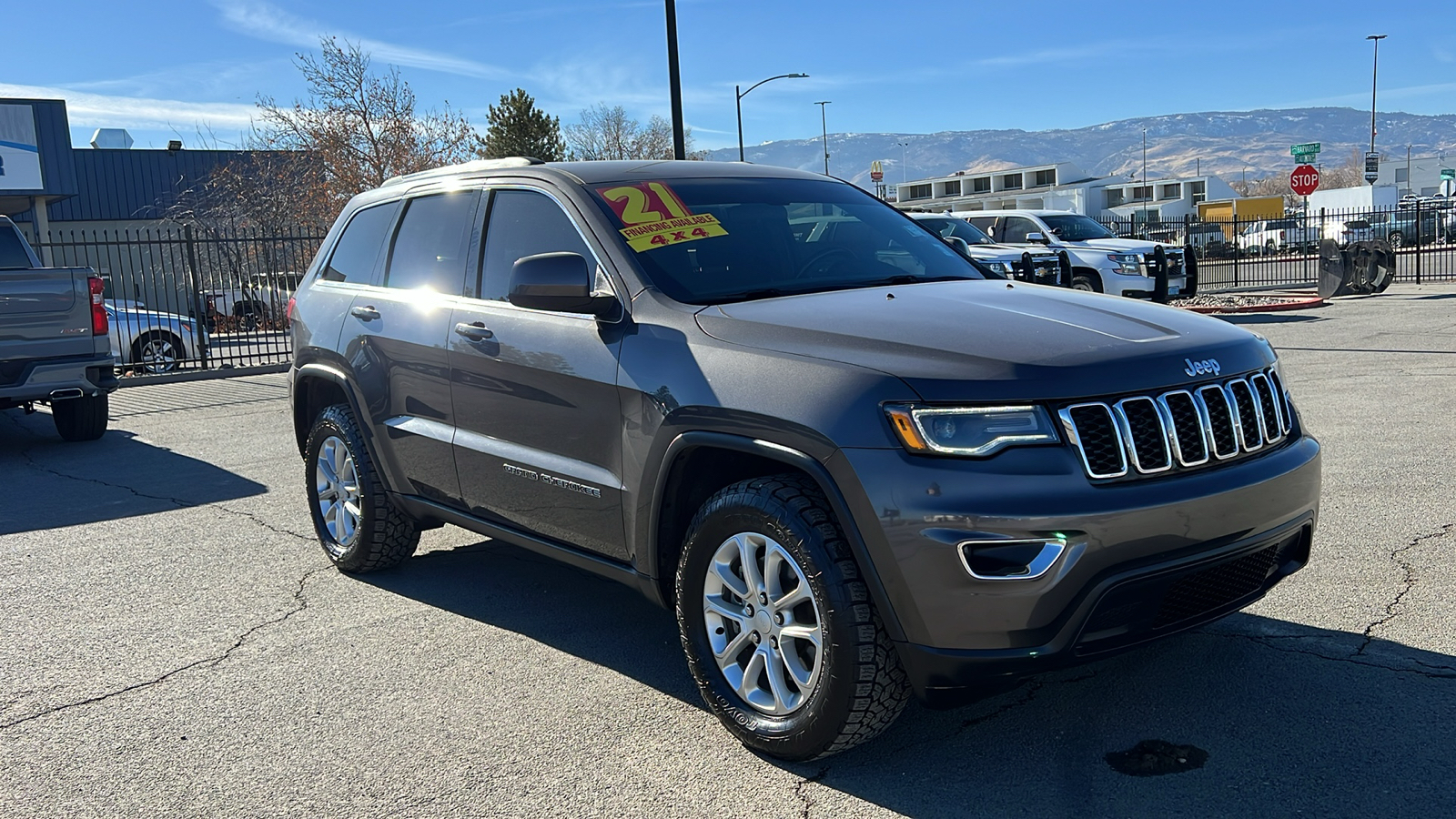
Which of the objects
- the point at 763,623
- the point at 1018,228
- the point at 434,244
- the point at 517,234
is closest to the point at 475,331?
the point at 517,234

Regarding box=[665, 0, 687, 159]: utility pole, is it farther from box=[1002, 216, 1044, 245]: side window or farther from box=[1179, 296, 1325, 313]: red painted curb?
box=[1179, 296, 1325, 313]: red painted curb

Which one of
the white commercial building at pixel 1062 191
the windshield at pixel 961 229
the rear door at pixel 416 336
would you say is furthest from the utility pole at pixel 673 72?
the white commercial building at pixel 1062 191

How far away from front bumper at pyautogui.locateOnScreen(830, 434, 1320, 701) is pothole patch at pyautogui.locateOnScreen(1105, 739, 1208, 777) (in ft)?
1.43

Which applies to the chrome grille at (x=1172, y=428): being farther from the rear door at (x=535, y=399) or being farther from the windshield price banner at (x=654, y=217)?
the windshield price banner at (x=654, y=217)

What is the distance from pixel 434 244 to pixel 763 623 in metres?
2.51

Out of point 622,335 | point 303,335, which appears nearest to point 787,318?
point 622,335

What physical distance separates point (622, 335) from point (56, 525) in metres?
5.03

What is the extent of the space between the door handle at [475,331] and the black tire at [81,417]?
7.50 m

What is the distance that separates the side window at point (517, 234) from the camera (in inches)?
170

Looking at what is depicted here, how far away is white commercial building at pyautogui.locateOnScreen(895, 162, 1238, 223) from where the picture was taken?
9788cm

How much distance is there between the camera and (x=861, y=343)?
3.24 m

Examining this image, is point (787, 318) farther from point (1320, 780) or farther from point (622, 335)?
point (1320, 780)

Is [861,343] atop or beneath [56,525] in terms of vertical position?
atop

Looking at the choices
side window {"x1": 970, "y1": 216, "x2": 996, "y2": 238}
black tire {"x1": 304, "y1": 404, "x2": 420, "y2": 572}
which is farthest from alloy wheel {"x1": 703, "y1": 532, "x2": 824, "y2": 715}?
side window {"x1": 970, "y1": 216, "x2": 996, "y2": 238}
